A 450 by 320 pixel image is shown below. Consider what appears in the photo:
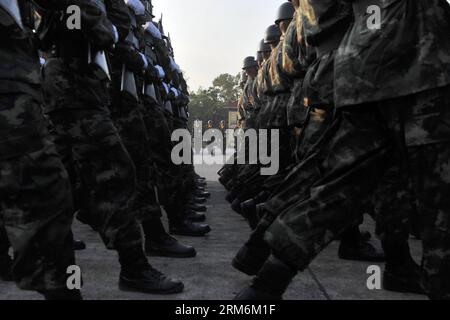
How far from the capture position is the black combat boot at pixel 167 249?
333cm

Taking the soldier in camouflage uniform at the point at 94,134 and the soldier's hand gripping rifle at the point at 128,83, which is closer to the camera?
the soldier in camouflage uniform at the point at 94,134

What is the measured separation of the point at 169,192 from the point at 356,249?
5.69 ft

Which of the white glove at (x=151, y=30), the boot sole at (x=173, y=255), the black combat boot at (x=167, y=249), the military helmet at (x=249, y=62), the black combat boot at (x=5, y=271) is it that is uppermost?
the military helmet at (x=249, y=62)

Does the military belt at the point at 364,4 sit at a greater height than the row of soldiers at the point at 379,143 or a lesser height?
greater

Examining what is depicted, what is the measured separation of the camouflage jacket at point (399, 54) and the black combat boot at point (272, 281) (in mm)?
652

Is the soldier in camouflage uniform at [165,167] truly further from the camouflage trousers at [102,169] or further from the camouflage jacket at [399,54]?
the camouflage jacket at [399,54]

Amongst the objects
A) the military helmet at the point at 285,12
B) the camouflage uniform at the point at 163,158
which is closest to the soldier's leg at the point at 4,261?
the camouflage uniform at the point at 163,158

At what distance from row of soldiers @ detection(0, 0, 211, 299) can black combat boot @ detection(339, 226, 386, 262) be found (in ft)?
3.36

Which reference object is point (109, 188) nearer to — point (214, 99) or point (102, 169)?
point (102, 169)

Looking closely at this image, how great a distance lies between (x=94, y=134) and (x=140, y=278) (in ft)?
2.50
